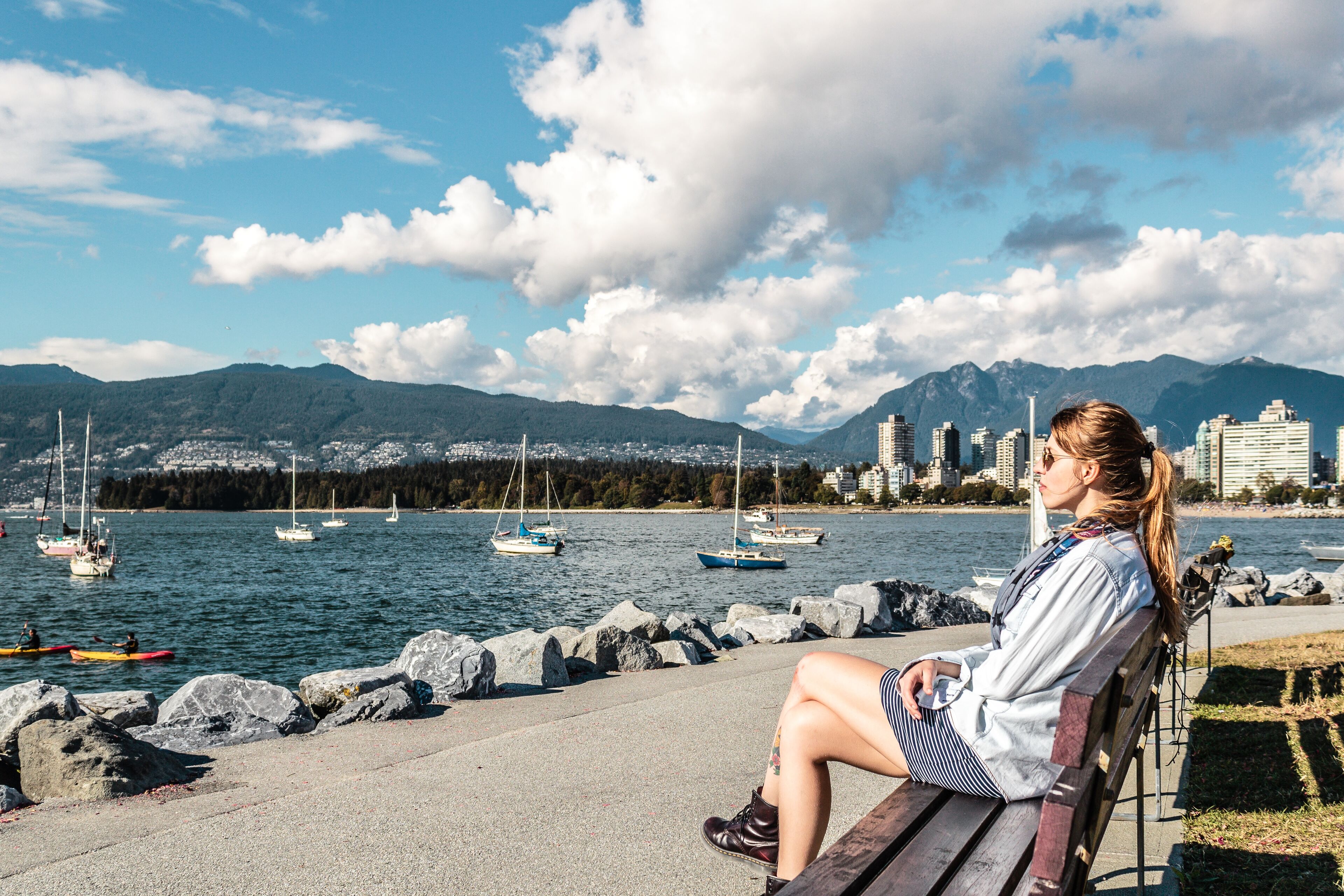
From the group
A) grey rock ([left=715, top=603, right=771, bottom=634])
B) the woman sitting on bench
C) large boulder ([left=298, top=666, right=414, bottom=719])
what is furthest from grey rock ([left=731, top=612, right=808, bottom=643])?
the woman sitting on bench

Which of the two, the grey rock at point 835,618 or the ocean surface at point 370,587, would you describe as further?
the ocean surface at point 370,587

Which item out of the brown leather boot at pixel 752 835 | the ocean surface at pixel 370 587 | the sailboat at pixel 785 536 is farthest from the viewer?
the sailboat at pixel 785 536

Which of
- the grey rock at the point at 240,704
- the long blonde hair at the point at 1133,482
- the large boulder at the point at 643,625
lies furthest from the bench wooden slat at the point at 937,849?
the large boulder at the point at 643,625

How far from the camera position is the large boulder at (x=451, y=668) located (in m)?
8.63

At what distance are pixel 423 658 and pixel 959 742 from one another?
23.9ft

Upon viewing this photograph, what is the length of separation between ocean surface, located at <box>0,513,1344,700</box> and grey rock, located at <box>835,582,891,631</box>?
16.2 ft

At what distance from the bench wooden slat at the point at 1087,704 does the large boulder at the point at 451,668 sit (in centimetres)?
723

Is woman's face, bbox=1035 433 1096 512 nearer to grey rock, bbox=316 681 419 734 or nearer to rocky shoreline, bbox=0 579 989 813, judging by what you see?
rocky shoreline, bbox=0 579 989 813

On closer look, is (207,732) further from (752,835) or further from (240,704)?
(752,835)

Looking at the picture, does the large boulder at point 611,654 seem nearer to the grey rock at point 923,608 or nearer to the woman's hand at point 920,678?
the grey rock at point 923,608

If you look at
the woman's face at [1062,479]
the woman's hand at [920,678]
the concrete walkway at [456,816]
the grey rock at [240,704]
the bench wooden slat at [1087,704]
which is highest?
the woman's face at [1062,479]

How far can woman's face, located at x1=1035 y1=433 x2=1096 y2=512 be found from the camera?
301 cm

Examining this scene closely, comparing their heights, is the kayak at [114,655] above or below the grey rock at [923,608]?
below

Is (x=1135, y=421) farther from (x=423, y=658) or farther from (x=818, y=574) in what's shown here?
(x=818, y=574)
